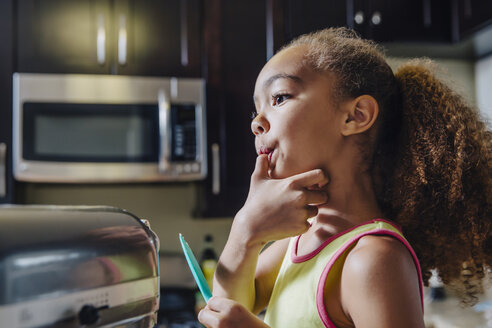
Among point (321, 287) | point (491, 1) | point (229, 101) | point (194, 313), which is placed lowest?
point (194, 313)

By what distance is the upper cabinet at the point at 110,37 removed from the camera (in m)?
1.80

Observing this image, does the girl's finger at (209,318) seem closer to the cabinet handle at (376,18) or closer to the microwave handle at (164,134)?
the microwave handle at (164,134)

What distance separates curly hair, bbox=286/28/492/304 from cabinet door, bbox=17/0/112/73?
1.32 meters

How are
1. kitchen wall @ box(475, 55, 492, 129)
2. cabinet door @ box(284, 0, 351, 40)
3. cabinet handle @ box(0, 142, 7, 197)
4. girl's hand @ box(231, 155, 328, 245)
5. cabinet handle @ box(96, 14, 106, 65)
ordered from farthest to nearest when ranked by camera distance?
kitchen wall @ box(475, 55, 492, 129), cabinet door @ box(284, 0, 351, 40), cabinet handle @ box(96, 14, 106, 65), cabinet handle @ box(0, 142, 7, 197), girl's hand @ box(231, 155, 328, 245)

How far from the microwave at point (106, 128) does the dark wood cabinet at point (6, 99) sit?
0.10 ft

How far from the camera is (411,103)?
70 cm

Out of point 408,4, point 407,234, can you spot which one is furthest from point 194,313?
point 408,4

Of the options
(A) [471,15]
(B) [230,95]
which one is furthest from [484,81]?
(B) [230,95]

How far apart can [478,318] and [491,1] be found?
1207mm

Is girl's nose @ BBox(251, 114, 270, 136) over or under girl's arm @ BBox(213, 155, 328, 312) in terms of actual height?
over

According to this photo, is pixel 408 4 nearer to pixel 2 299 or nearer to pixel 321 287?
pixel 321 287

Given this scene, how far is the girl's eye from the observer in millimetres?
678

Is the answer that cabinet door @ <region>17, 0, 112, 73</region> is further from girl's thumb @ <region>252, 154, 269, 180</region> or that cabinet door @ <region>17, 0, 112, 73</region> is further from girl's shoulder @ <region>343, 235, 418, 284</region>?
girl's shoulder @ <region>343, 235, 418, 284</region>

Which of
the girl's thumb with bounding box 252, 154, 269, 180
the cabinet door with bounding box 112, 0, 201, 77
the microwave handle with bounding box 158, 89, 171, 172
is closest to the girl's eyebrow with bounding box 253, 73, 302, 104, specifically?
the girl's thumb with bounding box 252, 154, 269, 180
